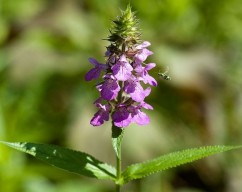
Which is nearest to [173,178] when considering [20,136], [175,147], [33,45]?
[175,147]

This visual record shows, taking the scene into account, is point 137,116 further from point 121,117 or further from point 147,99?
point 147,99

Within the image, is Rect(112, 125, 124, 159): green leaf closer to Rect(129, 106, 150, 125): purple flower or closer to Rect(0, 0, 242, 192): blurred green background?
Rect(129, 106, 150, 125): purple flower

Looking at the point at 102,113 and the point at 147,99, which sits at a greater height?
the point at 147,99

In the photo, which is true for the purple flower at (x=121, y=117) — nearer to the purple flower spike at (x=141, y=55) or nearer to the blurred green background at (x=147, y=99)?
the purple flower spike at (x=141, y=55)

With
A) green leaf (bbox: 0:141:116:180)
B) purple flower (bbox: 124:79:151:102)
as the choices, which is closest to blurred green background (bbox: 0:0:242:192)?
green leaf (bbox: 0:141:116:180)

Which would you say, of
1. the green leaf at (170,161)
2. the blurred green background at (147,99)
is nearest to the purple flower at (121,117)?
the green leaf at (170,161)

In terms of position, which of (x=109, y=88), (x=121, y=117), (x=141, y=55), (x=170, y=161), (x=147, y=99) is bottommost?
(x=170, y=161)

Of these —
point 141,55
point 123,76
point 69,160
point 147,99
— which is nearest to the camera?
point 123,76

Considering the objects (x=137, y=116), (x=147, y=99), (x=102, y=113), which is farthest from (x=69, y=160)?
(x=147, y=99)
